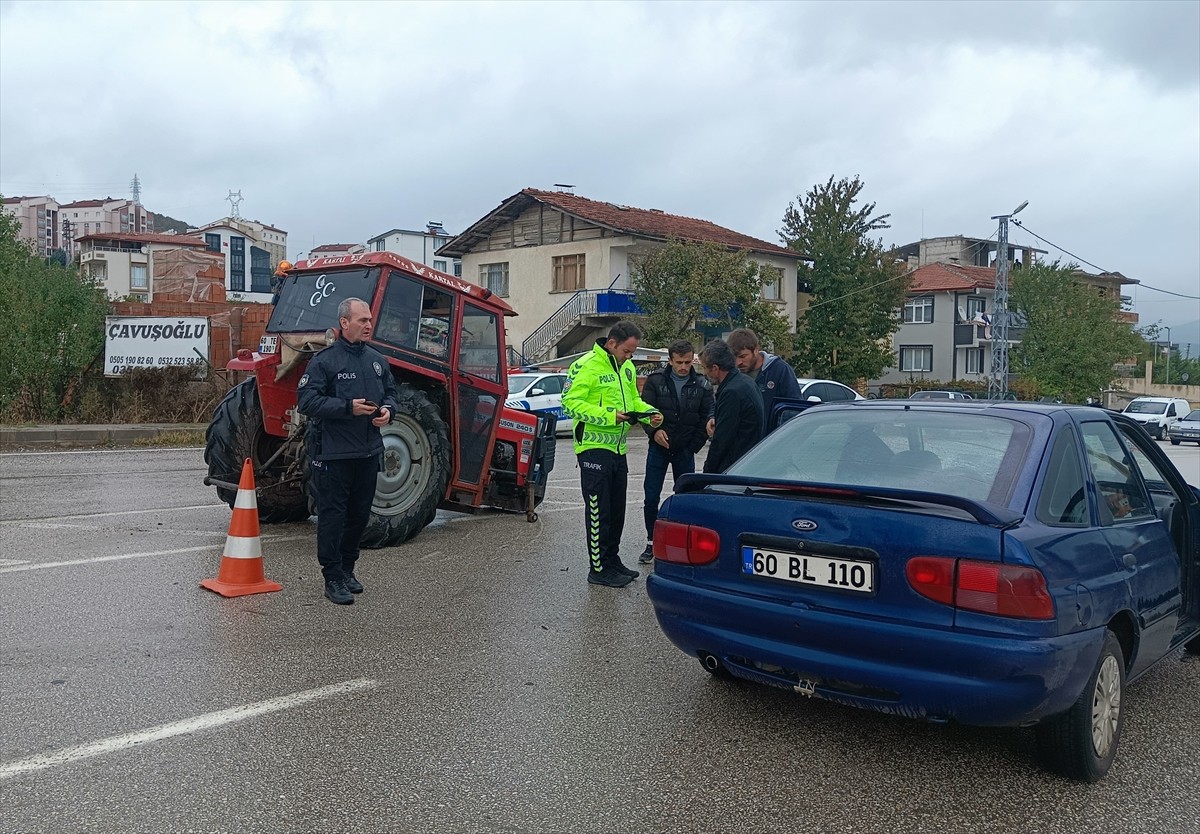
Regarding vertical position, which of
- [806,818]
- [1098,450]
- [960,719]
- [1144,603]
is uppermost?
[1098,450]

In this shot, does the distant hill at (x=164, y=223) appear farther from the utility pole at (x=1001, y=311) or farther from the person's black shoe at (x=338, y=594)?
the person's black shoe at (x=338, y=594)

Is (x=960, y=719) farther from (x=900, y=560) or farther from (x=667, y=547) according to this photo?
(x=667, y=547)

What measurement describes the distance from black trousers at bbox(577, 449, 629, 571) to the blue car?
2282 mm

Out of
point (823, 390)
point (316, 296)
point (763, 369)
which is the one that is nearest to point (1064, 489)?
point (763, 369)

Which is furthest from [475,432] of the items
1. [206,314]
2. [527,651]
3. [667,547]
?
[206,314]

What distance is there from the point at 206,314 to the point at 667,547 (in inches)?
737

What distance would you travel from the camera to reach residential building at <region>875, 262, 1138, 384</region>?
59625mm

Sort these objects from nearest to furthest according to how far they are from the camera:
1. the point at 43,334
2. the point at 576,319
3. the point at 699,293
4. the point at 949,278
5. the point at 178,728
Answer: the point at 178,728 < the point at 43,334 < the point at 699,293 < the point at 576,319 < the point at 949,278

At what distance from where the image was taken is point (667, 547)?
4.51 m

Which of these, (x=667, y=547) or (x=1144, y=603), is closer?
(x=1144, y=603)

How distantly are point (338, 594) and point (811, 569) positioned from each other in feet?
11.3

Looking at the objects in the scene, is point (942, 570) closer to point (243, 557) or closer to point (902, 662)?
point (902, 662)

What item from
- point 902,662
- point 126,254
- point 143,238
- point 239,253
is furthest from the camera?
point 239,253

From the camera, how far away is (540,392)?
2294cm
